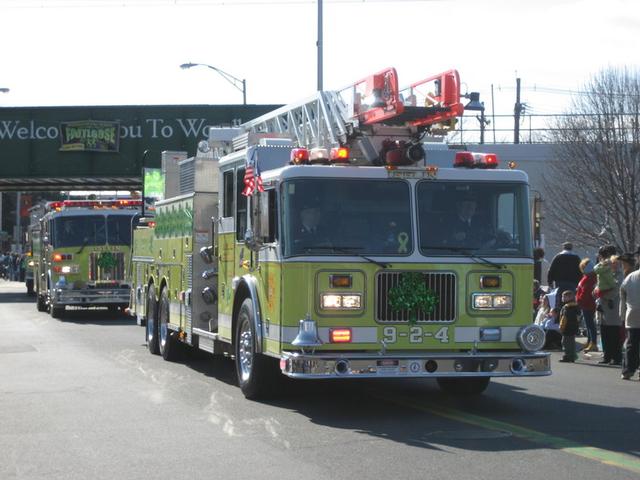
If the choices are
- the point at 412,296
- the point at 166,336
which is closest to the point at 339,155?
the point at 412,296

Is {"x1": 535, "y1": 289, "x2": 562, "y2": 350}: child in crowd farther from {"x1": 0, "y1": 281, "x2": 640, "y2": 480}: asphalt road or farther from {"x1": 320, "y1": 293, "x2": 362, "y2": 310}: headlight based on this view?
{"x1": 320, "y1": 293, "x2": 362, "y2": 310}: headlight

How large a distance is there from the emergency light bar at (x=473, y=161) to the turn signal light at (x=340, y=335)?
85.7 inches

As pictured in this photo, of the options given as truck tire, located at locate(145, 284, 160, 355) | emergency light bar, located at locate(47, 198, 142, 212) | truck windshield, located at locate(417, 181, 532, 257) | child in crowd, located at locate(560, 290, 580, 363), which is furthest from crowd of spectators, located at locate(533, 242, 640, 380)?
emergency light bar, located at locate(47, 198, 142, 212)

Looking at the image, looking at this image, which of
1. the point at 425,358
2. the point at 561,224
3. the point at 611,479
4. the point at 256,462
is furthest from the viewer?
the point at 561,224

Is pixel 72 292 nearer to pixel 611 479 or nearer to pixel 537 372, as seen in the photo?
pixel 537 372

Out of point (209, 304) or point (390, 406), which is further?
point (209, 304)

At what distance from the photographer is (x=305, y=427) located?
35.0 ft

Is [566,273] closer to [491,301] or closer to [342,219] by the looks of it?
[491,301]

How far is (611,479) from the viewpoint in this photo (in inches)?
320

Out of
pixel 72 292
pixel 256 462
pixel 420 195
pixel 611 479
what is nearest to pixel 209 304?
pixel 420 195

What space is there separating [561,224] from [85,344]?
20.8 m

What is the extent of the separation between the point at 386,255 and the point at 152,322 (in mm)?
7968

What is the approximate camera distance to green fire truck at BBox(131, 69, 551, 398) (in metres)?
11.2

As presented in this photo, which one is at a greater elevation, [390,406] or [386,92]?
[386,92]
